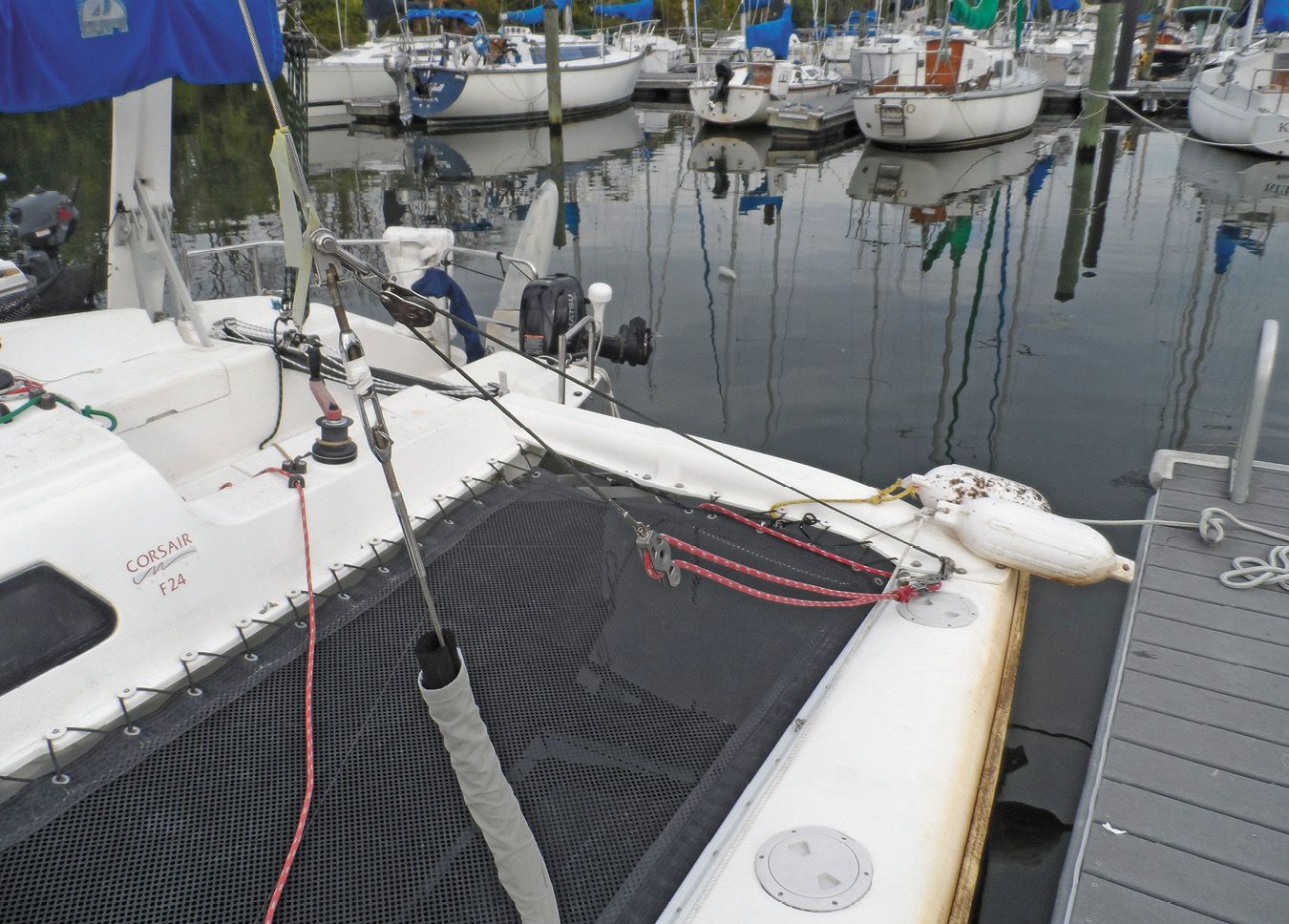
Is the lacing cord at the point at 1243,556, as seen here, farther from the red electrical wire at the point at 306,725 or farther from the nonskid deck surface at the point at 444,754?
Result: the red electrical wire at the point at 306,725

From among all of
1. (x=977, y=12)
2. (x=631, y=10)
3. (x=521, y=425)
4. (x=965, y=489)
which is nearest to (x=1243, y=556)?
(x=965, y=489)

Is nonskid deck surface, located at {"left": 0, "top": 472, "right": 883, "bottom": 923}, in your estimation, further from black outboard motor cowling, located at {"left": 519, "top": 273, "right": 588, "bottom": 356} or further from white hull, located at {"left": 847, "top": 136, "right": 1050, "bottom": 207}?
white hull, located at {"left": 847, "top": 136, "right": 1050, "bottom": 207}

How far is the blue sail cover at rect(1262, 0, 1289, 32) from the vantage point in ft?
60.5

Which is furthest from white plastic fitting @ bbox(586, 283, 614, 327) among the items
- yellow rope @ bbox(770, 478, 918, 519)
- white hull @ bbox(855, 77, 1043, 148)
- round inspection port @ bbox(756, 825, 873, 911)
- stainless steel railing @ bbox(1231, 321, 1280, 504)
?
white hull @ bbox(855, 77, 1043, 148)

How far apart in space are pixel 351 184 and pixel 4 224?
6.44 m

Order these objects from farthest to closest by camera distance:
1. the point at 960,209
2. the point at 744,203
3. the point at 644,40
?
the point at 644,40 → the point at 744,203 → the point at 960,209

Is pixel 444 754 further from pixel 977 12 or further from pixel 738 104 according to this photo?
pixel 977 12

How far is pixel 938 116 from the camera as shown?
19.9 meters

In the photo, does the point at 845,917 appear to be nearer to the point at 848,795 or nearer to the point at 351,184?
the point at 848,795

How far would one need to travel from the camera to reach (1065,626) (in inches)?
203

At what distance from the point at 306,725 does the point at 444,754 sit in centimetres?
42

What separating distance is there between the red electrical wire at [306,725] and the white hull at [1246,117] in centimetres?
1981

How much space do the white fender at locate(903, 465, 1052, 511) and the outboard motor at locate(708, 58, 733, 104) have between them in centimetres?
2188

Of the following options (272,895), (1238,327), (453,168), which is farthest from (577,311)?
(453,168)
